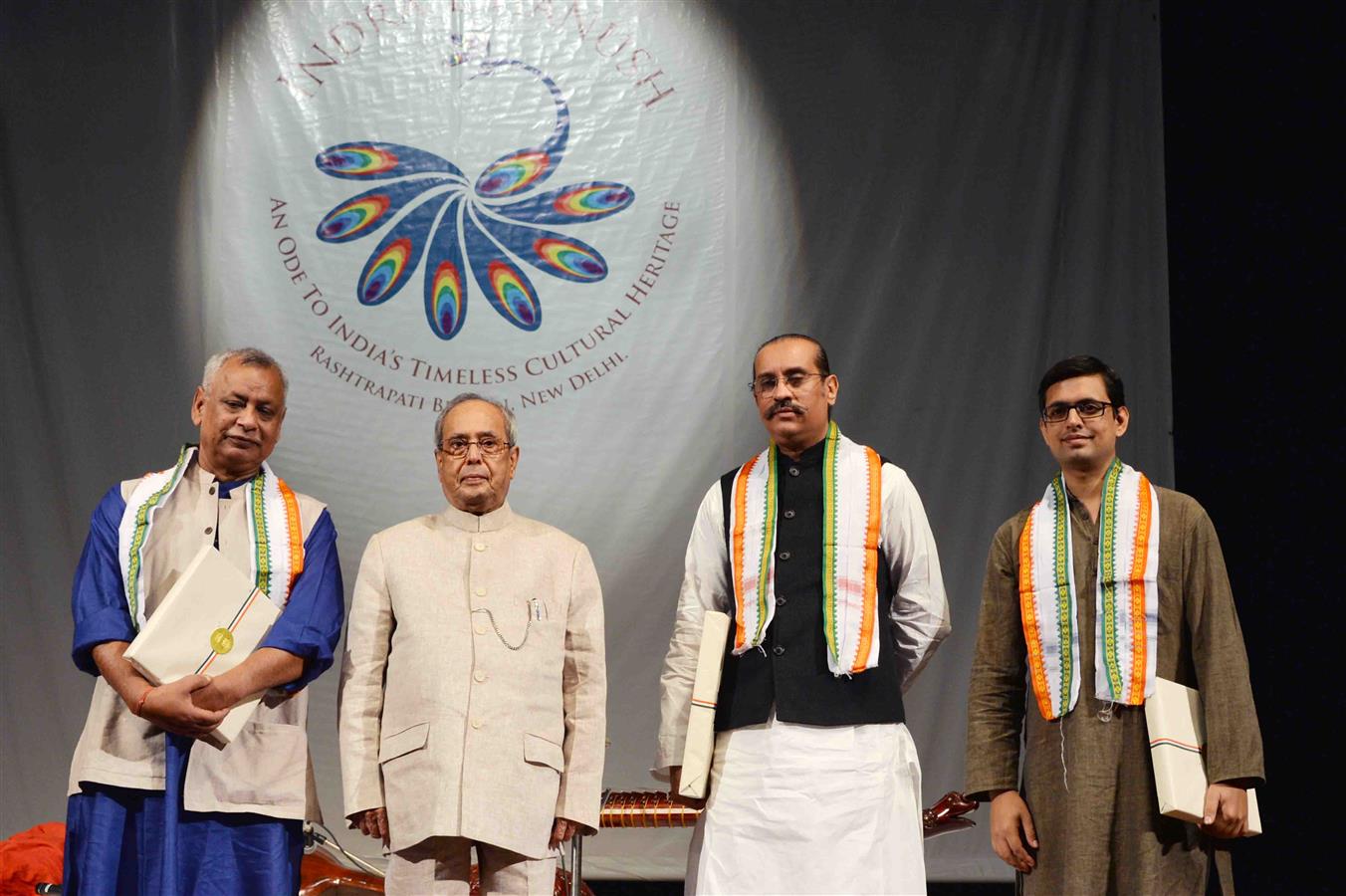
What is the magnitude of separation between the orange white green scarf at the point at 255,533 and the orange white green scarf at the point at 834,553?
93cm

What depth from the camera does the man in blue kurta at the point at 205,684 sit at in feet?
9.07

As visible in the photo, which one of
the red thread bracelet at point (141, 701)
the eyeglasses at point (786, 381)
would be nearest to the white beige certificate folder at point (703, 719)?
the eyeglasses at point (786, 381)

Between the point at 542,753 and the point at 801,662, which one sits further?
the point at 801,662

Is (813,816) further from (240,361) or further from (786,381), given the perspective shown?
(240,361)

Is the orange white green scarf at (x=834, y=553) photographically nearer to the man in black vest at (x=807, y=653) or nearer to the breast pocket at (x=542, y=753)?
the man in black vest at (x=807, y=653)

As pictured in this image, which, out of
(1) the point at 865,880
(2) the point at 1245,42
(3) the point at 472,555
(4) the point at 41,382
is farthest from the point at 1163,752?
(4) the point at 41,382

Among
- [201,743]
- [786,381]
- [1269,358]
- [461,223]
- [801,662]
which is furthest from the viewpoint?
[461,223]

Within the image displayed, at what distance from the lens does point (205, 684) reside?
2740 millimetres

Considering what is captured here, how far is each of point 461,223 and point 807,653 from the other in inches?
83.9

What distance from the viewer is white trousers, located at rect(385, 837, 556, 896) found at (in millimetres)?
2701

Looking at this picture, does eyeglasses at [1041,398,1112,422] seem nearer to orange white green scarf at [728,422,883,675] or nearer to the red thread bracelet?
orange white green scarf at [728,422,883,675]

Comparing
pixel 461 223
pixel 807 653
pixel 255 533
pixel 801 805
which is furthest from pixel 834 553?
pixel 461 223

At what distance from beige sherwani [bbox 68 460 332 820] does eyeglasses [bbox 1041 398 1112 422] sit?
157 centimetres

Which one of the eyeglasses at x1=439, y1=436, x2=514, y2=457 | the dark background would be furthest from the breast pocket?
the dark background
